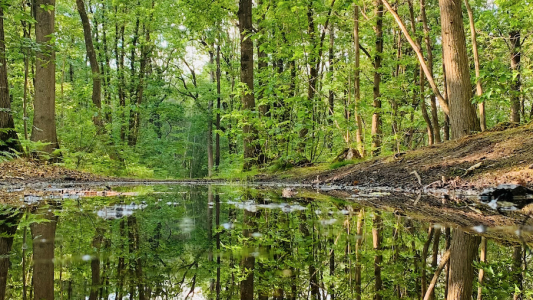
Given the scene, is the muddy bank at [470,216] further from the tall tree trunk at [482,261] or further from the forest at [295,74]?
the forest at [295,74]

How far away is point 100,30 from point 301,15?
54.7 ft

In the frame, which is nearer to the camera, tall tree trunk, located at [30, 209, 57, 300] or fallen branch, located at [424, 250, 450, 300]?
tall tree trunk, located at [30, 209, 57, 300]

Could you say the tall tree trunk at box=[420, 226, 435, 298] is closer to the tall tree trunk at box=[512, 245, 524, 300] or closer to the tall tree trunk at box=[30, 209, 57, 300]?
the tall tree trunk at box=[512, 245, 524, 300]

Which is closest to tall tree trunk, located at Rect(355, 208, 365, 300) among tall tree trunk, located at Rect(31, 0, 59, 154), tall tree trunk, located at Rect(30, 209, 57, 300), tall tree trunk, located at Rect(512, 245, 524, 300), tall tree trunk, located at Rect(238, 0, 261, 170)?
tall tree trunk, located at Rect(512, 245, 524, 300)

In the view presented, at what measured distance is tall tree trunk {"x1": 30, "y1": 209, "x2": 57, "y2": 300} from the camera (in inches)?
46.3

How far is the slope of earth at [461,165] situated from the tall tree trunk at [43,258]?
4179 millimetres

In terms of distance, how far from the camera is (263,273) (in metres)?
1.50

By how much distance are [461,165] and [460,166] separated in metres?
0.02

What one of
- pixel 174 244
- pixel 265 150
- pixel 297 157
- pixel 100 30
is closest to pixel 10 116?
pixel 265 150

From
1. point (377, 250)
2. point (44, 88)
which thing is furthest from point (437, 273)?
point (44, 88)

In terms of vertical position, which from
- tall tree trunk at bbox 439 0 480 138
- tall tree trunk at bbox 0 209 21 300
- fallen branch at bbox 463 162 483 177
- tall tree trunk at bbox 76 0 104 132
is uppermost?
tall tree trunk at bbox 76 0 104 132

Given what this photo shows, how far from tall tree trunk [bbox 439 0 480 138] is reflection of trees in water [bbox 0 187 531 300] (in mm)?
4507

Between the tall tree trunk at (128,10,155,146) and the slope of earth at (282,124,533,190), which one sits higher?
the tall tree trunk at (128,10,155,146)

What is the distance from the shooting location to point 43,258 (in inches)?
62.0
